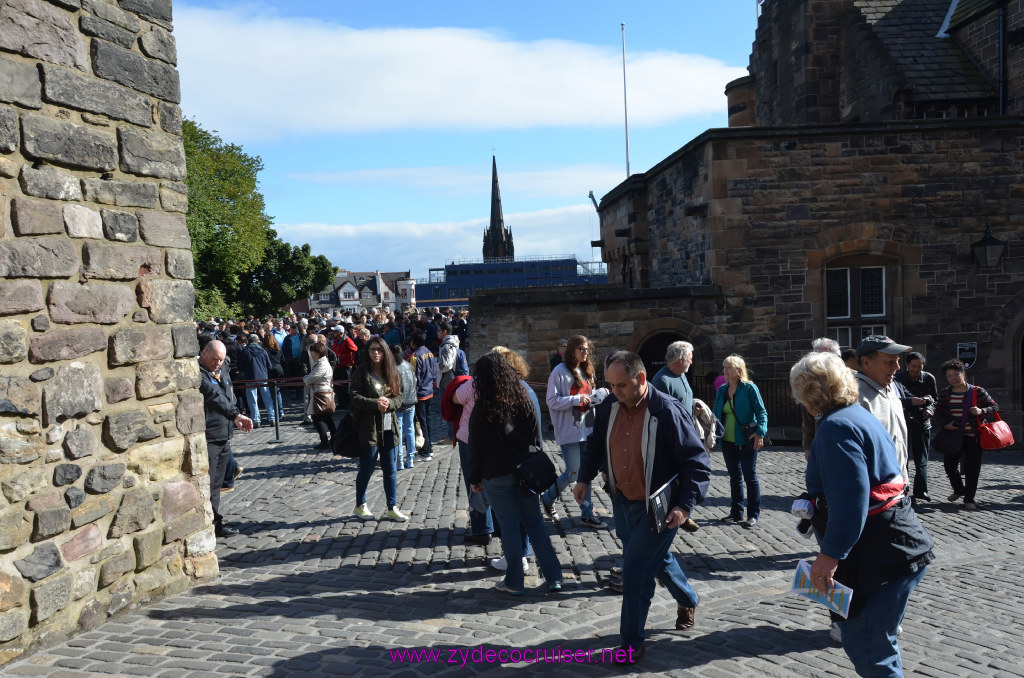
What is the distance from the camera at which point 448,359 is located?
426 inches

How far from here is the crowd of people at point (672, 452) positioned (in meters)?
3.37

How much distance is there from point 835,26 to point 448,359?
1330 cm

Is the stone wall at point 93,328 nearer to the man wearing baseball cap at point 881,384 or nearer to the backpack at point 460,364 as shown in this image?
the man wearing baseball cap at point 881,384

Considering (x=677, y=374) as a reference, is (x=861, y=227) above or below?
above

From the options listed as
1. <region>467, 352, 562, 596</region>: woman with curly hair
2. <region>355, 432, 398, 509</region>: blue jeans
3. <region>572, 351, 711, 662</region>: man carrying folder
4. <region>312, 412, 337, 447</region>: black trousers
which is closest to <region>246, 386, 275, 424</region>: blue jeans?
<region>312, 412, 337, 447</region>: black trousers

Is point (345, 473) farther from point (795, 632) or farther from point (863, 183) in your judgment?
point (863, 183)

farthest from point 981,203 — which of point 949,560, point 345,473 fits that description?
point 345,473

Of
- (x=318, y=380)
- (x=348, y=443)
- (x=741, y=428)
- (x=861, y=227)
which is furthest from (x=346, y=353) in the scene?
(x=861, y=227)

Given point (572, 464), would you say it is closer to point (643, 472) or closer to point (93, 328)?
point (643, 472)

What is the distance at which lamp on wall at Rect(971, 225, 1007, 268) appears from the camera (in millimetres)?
13289

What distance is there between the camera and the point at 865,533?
11.2 feet

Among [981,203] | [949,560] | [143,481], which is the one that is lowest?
[949,560]

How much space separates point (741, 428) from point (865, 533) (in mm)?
3865

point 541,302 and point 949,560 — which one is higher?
point 541,302
